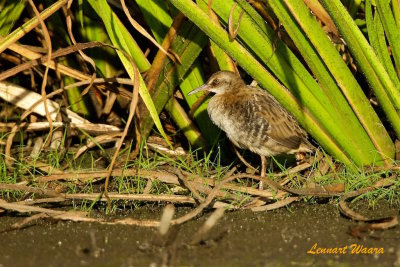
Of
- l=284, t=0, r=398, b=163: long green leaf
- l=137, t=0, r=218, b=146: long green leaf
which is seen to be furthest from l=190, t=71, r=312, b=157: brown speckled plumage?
l=284, t=0, r=398, b=163: long green leaf

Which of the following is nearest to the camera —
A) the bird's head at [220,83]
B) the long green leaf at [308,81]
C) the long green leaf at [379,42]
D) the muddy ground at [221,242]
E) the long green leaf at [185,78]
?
the muddy ground at [221,242]

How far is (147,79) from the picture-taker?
4.97 meters

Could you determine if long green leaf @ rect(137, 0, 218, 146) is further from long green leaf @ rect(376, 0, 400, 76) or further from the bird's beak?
long green leaf @ rect(376, 0, 400, 76)

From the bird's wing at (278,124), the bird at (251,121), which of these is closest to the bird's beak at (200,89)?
the bird at (251,121)

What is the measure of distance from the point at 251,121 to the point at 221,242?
4.16ft

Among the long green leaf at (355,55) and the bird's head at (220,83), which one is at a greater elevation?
the long green leaf at (355,55)

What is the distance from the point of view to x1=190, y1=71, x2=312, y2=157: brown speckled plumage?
16.6 ft

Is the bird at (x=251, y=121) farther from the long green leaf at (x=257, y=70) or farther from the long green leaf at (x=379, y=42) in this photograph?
the long green leaf at (x=379, y=42)

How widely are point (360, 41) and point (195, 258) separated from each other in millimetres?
1553

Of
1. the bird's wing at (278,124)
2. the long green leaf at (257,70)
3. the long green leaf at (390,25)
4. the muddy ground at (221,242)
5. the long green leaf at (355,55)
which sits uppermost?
the long green leaf at (390,25)

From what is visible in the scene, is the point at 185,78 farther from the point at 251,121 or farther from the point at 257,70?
the point at 257,70

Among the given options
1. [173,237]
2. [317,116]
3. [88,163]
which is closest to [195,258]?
[173,237]

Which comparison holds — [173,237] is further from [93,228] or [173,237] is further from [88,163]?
[88,163]

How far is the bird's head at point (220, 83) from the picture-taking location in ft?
16.6
